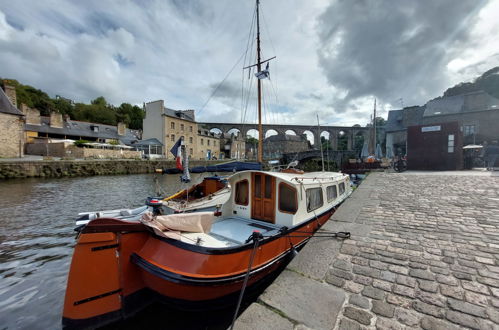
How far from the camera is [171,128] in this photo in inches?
1463

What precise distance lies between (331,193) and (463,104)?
35.8m

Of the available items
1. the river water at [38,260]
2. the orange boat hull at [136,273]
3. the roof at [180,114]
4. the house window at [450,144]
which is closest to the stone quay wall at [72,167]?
the river water at [38,260]

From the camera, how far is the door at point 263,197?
5320 millimetres

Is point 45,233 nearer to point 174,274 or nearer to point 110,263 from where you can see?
point 110,263

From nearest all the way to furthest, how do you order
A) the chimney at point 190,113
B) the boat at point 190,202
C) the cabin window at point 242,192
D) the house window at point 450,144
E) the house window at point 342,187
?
the cabin window at point 242,192 → the boat at point 190,202 → the house window at point 342,187 → the house window at point 450,144 → the chimney at point 190,113

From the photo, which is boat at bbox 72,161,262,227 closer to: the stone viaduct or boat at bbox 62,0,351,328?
boat at bbox 62,0,351,328

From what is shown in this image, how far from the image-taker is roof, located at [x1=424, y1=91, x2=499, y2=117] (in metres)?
27.6

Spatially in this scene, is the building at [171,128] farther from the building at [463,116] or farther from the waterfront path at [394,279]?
the building at [463,116]

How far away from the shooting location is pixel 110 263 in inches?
127

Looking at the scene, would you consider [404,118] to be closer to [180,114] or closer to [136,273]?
[180,114]

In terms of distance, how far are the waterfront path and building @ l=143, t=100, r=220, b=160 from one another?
33879mm

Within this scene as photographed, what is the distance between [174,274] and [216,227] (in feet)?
6.95

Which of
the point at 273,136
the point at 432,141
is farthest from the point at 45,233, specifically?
the point at 273,136

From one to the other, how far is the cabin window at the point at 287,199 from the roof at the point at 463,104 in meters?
36.0
